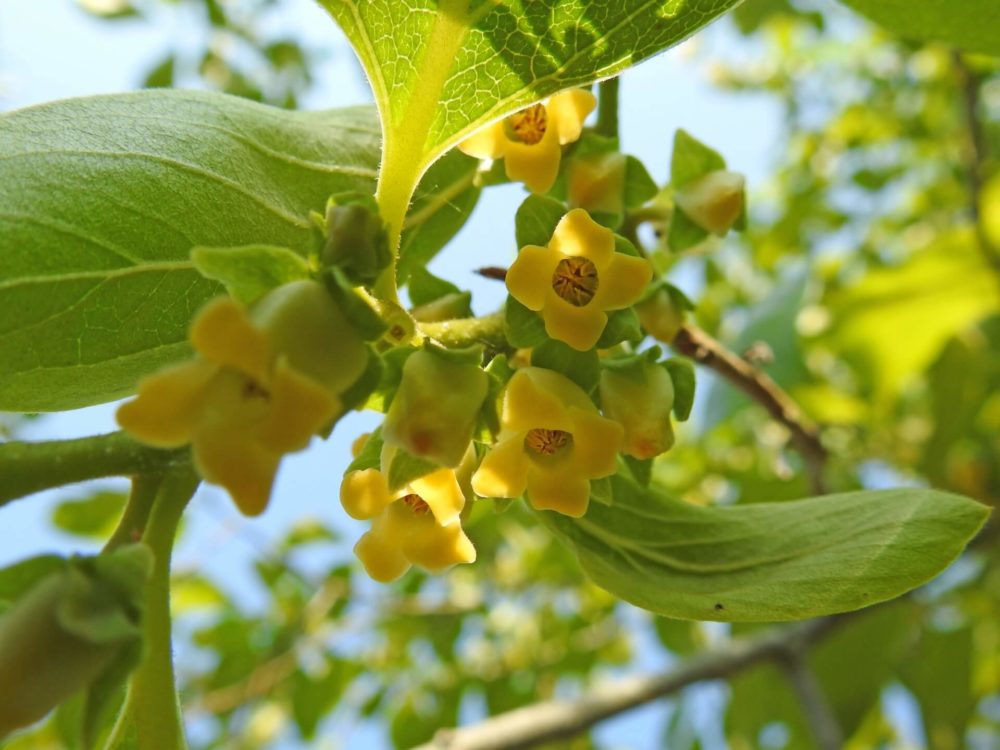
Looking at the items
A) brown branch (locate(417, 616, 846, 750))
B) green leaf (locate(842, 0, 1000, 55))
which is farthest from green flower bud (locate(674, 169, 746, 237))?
brown branch (locate(417, 616, 846, 750))

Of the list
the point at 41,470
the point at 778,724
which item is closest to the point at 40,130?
the point at 41,470

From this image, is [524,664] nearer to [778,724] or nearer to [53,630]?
[778,724]

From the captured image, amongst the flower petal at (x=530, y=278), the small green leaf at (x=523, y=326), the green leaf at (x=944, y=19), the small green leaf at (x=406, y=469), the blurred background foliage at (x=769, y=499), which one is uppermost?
the green leaf at (x=944, y=19)

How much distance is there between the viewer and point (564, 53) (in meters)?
0.91

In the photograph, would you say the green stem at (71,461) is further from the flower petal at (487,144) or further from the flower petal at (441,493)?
the flower petal at (487,144)

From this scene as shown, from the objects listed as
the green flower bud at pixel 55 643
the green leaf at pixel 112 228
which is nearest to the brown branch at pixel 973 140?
the green leaf at pixel 112 228

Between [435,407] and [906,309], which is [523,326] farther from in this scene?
[906,309]

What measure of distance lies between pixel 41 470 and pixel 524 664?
291 cm

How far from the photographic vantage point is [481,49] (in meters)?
0.92

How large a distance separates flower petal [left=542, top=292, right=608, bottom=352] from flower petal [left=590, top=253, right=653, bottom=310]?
0.02 m

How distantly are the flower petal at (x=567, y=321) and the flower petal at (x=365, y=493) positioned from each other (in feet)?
0.70

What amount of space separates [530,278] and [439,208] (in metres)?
0.36

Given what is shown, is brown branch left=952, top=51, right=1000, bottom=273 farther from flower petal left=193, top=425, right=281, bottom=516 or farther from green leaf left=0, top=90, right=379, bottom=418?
flower petal left=193, top=425, right=281, bottom=516

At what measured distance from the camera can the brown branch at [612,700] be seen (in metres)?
2.03
